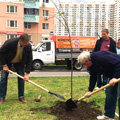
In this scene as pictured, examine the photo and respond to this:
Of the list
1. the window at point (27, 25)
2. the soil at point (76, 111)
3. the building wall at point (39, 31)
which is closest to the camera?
the soil at point (76, 111)

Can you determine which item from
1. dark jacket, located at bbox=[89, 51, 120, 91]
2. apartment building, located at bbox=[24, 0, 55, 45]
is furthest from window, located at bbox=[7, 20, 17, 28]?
dark jacket, located at bbox=[89, 51, 120, 91]

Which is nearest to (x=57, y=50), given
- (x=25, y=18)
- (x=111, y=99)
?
(x=111, y=99)

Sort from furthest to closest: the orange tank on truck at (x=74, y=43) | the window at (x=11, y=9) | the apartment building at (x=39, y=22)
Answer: the apartment building at (x=39, y=22) < the window at (x=11, y=9) < the orange tank on truck at (x=74, y=43)

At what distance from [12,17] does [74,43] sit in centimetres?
2572

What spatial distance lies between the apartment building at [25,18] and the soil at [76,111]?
99.3 ft

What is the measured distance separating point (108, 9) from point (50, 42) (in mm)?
11360

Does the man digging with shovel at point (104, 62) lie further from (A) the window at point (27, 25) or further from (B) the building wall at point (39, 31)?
(A) the window at point (27, 25)

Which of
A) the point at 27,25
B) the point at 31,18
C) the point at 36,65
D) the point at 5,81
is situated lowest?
the point at 36,65

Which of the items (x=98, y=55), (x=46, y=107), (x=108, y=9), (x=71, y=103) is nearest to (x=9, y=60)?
(x=46, y=107)

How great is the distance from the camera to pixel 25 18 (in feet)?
119

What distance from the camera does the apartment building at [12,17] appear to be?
113 feet

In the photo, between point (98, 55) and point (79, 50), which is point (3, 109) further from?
point (79, 50)

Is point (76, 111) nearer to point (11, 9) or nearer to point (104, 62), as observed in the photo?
point (104, 62)

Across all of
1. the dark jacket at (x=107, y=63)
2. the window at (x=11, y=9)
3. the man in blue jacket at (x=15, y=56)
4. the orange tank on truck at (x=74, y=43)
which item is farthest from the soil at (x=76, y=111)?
the window at (x=11, y=9)
